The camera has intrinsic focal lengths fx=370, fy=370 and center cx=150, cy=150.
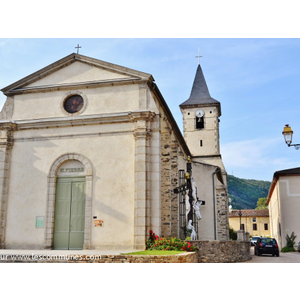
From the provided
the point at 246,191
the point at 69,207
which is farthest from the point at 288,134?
the point at 246,191

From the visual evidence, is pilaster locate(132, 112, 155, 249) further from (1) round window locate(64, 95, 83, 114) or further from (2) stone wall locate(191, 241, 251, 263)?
(1) round window locate(64, 95, 83, 114)

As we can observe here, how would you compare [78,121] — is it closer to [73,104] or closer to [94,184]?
[73,104]

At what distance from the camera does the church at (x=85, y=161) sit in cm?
1516

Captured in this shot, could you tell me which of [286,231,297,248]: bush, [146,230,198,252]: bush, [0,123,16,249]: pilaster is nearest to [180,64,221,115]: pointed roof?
[286,231,297,248]: bush

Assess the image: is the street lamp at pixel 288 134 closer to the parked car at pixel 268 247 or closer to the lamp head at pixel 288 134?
the lamp head at pixel 288 134

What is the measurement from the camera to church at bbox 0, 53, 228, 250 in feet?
49.7

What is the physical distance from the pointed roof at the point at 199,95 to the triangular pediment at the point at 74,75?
19008 mm

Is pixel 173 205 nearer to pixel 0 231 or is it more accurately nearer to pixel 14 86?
pixel 0 231

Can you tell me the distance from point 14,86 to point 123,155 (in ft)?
21.2

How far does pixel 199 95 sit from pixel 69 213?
2342 cm

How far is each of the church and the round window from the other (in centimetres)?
5

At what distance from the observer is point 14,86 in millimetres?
17516

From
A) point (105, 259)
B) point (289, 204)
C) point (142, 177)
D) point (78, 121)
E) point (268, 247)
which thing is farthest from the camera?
point (289, 204)

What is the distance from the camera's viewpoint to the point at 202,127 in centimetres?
3472
